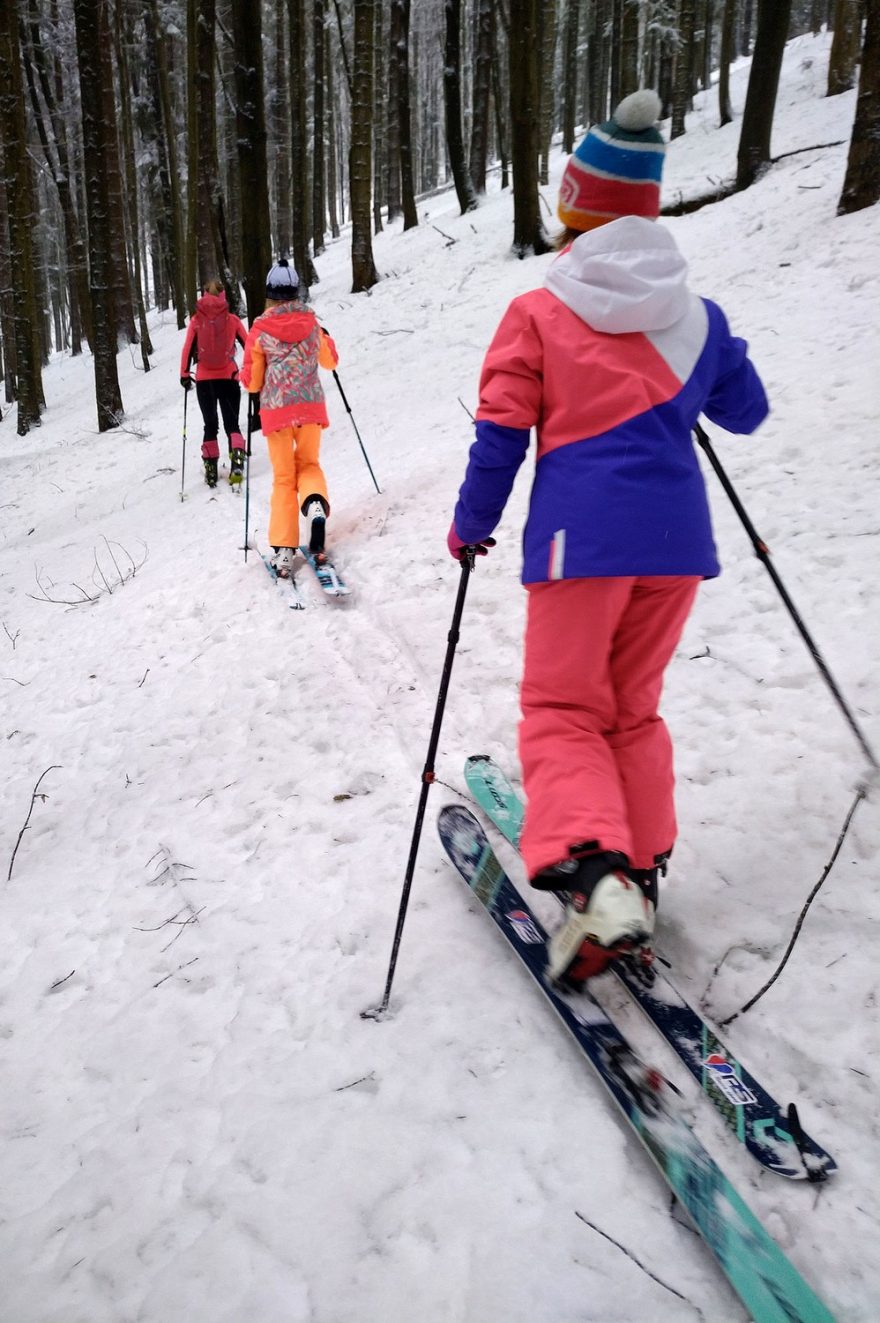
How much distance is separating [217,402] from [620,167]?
755 cm

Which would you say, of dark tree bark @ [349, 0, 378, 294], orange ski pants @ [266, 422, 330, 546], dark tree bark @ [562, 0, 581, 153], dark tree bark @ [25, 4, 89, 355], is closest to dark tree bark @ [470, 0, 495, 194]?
dark tree bark @ [349, 0, 378, 294]

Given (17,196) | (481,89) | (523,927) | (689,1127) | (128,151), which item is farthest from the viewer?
(128,151)

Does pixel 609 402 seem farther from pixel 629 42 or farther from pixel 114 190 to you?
pixel 629 42

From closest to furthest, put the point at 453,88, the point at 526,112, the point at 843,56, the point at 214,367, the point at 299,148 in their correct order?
the point at 214,367 < the point at 526,112 < the point at 843,56 < the point at 453,88 < the point at 299,148

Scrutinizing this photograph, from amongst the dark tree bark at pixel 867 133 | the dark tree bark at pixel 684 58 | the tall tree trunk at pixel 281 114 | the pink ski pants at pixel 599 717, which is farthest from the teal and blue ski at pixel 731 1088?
the tall tree trunk at pixel 281 114

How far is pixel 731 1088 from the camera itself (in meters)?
1.88

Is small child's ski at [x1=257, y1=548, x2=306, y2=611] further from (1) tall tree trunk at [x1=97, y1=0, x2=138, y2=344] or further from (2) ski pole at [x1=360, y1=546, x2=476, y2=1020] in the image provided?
(1) tall tree trunk at [x1=97, y1=0, x2=138, y2=344]

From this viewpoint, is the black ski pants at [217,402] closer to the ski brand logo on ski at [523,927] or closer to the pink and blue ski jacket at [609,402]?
the pink and blue ski jacket at [609,402]

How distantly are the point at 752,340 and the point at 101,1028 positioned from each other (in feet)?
21.5

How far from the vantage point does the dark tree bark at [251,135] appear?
9945 millimetres

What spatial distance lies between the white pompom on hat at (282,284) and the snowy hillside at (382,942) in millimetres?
1766

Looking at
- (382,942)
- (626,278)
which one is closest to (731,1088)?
(382,942)

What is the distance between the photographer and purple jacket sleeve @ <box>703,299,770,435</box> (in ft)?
7.16

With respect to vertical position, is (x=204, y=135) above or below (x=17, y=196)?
above
